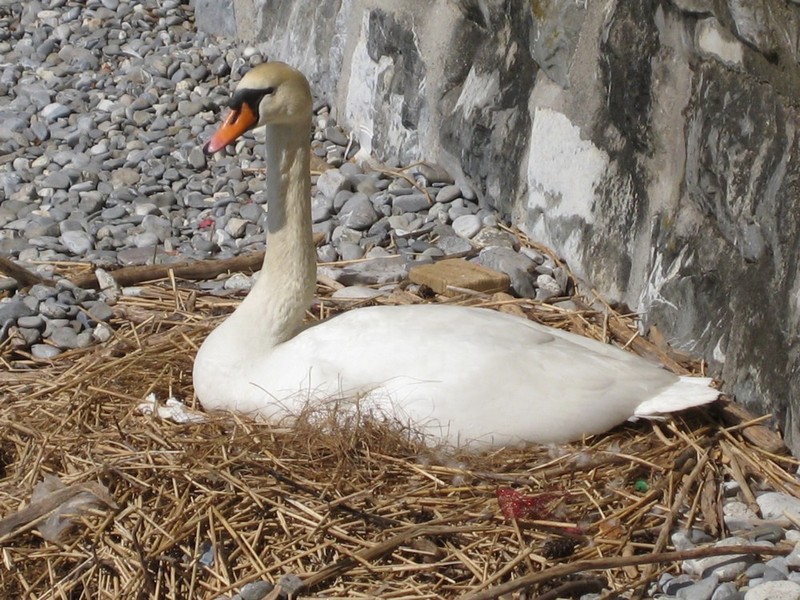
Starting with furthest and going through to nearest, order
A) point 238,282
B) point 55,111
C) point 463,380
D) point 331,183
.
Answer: point 55,111, point 331,183, point 238,282, point 463,380

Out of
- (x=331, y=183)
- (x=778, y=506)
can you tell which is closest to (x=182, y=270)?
(x=331, y=183)

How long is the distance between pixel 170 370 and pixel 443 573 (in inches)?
46.8

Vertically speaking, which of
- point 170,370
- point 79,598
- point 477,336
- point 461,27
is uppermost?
point 461,27

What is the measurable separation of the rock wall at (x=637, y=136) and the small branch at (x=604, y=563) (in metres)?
0.47

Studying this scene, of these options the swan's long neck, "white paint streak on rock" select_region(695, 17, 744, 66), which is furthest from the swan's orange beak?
"white paint streak on rock" select_region(695, 17, 744, 66)

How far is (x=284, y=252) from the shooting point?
3.26 m

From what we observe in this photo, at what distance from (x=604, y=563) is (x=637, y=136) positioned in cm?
137

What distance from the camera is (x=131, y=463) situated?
9.61 ft

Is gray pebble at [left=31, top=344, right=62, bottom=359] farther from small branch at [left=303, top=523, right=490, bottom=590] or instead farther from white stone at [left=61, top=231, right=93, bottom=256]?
small branch at [left=303, top=523, right=490, bottom=590]

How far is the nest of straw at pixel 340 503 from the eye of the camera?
8.57 ft

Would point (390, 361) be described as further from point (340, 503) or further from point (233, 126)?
point (233, 126)

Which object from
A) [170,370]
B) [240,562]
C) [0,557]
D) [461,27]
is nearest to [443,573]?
[240,562]

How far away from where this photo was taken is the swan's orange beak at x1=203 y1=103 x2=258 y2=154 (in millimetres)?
3010

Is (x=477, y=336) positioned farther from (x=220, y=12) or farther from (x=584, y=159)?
(x=220, y=12)
